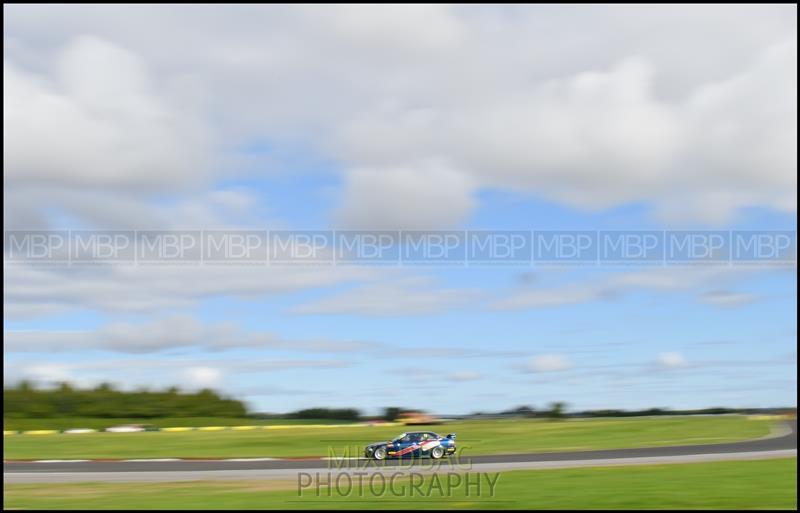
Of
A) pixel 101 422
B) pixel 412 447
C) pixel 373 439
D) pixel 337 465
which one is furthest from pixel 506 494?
pixel 101 422

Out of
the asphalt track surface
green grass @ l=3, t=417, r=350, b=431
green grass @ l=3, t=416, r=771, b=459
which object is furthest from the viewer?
Result: green grass @ l=3, t=417, r=350, b=431

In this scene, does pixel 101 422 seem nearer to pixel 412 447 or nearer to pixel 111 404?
pixel 111 404

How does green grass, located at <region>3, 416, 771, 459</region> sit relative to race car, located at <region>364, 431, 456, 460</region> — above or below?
below

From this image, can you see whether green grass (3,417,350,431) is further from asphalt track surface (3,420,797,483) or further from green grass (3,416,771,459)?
asphalt track surface (3,420,797,483)

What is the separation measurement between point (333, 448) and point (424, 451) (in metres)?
7.63

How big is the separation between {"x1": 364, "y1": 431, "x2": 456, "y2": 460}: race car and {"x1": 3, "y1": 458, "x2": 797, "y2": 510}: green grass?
656 centimetres

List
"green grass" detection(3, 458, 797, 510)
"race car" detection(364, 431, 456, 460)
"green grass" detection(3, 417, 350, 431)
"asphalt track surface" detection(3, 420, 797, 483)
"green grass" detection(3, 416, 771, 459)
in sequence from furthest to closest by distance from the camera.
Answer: "green grass" detection(3, 417, 350, 431)
"green grass" detection(3, 416, 771, 459)
"race car" detection(364, 431, 456, 460)
"asphalt track surface" detection(3, 420, 797, 483)
"green grass" detection(3, 458, 797, 510)

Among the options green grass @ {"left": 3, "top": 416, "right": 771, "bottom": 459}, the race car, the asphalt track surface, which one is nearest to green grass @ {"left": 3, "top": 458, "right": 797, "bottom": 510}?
the asphalt track surface

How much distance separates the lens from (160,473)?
27.6 metres

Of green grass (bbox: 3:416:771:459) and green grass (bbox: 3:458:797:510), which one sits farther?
green grass (bbox: 3:416:771:459)

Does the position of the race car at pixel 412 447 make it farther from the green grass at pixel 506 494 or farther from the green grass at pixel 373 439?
the green grass at pixel 506 494

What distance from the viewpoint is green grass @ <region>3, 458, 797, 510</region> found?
18812mm

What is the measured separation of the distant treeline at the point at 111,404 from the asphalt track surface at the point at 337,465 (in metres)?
28.2

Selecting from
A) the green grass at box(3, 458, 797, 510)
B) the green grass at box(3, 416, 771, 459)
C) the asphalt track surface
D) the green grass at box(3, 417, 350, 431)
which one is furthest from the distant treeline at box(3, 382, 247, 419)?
the green grass at box(3, 458, 797, 510)
